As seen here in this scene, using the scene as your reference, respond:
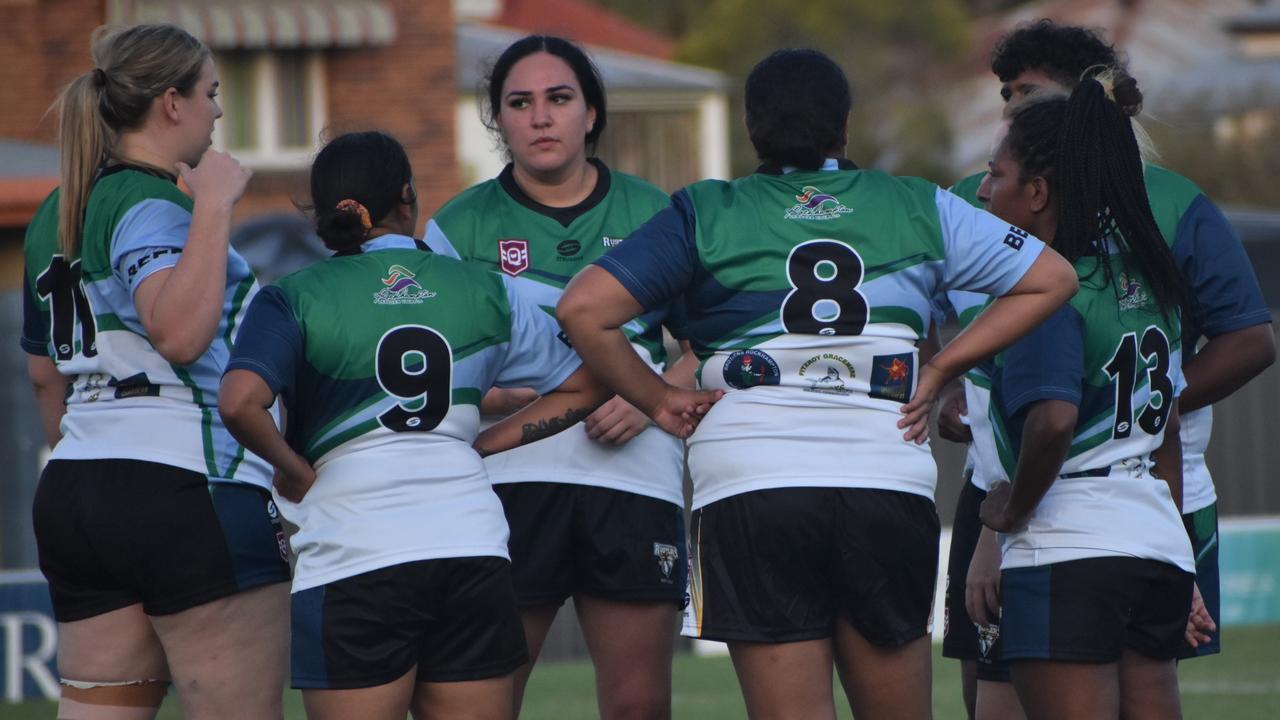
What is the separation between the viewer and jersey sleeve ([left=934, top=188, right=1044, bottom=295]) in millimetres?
3770

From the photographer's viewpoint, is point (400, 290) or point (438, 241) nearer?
point (400, 290)

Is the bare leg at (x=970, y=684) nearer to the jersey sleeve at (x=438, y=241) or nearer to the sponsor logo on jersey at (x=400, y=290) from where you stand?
the jersey sleeve at (x=438, y=241)

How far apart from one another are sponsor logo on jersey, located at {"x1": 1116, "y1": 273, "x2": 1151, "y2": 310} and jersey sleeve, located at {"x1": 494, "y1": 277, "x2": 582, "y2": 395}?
1.33 meters

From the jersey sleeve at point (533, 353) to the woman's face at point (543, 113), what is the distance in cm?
71

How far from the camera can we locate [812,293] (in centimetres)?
372

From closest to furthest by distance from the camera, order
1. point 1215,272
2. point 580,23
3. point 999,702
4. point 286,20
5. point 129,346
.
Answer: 1. point 129,346
2. point 1215,272
3. point 999,702
4. point 286,20
5. point 580,23

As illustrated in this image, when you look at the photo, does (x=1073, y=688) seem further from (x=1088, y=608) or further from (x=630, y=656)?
(x=630, y=656)

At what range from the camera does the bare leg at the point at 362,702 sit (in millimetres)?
3691

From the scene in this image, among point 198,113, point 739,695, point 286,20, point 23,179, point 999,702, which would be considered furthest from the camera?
point 286,20

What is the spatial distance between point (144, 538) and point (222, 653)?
331mm

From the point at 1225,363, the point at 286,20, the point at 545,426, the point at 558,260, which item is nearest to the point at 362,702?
the point at 545,426

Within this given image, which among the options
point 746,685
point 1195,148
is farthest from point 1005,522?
point 1195,148

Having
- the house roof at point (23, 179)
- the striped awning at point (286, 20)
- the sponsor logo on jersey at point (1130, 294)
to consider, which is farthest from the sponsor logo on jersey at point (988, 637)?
the striped awning at point (286, 20)

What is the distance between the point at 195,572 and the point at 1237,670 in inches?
285
